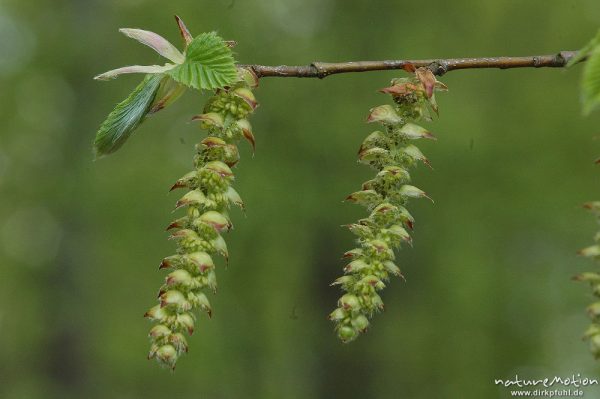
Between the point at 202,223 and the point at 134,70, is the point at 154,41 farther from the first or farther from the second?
the point at 202,223

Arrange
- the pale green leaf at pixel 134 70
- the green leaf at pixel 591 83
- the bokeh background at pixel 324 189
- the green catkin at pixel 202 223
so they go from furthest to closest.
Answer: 1. the bokeh background at pixel 324 189
2. the pale green leaf at pixel 134 70
3. the green catkin at pixel 202 223
4. the green leaf at pixel 591 83

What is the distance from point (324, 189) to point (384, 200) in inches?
320

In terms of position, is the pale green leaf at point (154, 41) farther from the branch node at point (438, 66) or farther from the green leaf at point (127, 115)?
the branch node at point (438, 66)

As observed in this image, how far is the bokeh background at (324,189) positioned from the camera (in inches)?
350

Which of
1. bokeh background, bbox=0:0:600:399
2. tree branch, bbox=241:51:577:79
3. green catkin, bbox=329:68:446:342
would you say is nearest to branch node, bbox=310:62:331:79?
tree branch, bbox=241:51:577:79

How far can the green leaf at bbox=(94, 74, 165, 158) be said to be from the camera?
4.02ft

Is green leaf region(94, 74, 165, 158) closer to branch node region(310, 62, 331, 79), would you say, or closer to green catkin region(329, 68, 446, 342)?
branch node region(310, 62, 331, 79)

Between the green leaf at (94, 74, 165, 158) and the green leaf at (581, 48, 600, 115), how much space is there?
0.65 metres

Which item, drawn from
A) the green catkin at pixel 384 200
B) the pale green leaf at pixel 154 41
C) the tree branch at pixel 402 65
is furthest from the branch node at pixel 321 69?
the pale green leaf at pixel 154 41

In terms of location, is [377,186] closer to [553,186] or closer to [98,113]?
[553,186]

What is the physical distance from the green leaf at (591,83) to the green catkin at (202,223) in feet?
1.60

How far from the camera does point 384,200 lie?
1169mm

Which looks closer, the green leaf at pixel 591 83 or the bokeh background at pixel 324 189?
the green leaf at pixel 591 83

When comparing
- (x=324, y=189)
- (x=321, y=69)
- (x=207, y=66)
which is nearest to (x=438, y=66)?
(x=321, y=69)
